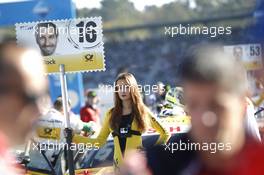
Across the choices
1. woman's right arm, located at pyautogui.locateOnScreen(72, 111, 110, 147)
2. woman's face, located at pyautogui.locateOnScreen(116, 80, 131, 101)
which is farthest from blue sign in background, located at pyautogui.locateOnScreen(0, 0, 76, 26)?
woman's right arm, located at pyautogui.locateOnScreen(72, 111, 110, 147)

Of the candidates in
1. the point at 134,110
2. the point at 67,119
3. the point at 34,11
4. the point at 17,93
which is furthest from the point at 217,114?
the point at 34,11

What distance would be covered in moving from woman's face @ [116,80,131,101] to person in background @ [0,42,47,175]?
2718mm

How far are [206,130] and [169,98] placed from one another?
12.0ft

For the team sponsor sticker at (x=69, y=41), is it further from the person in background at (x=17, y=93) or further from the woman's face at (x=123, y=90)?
the person in background at (x=17, y=93)

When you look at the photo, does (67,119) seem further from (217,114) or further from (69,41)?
(217,114)

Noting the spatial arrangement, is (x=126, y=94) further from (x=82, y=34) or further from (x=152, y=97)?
(x=152, y=97)

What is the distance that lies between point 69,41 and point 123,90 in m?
0.77

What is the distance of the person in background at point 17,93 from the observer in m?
1.29

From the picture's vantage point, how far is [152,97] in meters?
5.93

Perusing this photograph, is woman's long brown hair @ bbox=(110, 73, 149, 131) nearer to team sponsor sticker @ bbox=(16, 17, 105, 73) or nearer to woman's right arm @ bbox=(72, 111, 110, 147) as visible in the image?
woman's right arm @ bbox=(72, 111, 110, 147)

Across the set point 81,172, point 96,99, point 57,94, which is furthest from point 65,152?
point 96,99

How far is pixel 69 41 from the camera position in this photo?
464 centimetres

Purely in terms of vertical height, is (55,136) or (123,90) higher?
(123,90)

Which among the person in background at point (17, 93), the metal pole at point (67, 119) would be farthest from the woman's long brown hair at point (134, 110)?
A: the person in background at point (17, 93)
